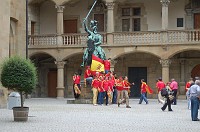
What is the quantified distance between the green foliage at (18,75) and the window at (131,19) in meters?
22.0

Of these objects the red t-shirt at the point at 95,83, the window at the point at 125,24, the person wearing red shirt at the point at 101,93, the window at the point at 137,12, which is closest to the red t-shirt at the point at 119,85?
the person wearing red shirt at the point at 101,93

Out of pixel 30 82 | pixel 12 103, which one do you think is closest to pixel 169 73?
pixel 12 103

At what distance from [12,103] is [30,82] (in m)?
4.90

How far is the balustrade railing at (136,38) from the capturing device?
107 feet

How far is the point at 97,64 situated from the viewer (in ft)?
85.8

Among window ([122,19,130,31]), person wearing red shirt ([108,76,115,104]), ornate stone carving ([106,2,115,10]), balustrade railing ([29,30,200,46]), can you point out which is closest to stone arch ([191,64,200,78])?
balustrade railing ([29,30,200,46])

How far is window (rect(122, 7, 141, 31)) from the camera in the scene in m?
37.4

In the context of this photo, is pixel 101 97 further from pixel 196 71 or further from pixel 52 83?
pixel 52 83

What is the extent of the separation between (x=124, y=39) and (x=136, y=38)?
2.92 feet

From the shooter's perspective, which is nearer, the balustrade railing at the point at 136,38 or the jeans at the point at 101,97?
the jeans at the point at 101,97

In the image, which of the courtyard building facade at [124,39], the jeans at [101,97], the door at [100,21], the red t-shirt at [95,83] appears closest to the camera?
the red t-shirt at [95,83]

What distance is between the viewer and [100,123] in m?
14.8

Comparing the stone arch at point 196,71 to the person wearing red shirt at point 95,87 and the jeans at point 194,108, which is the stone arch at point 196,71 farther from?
the jeans at point 194,108

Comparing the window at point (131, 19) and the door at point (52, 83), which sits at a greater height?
the window at point (131, 19)
